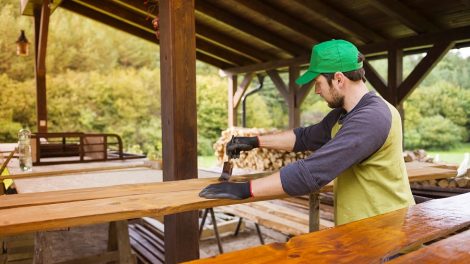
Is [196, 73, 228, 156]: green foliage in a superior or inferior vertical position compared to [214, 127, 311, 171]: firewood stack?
superior

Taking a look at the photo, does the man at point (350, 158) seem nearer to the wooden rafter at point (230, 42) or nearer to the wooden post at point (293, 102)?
the wooden rafter at point (230, 42)

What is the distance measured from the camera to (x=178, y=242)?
8.34 feet

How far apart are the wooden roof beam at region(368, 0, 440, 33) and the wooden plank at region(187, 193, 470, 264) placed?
514cm

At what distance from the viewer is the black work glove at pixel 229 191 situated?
184 cm

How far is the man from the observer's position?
1757 millimetres

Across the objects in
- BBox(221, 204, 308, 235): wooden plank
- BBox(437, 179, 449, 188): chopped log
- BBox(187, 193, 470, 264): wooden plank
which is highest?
BBox(187, 193, 470, 264): wooden plank

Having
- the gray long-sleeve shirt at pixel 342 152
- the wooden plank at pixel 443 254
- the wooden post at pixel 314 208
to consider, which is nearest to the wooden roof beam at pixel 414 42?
the wooden post at pixel 314 208

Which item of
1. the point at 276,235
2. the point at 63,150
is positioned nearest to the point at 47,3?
the point at 63,150

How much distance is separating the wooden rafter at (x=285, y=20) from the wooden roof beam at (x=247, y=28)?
2.51 feet

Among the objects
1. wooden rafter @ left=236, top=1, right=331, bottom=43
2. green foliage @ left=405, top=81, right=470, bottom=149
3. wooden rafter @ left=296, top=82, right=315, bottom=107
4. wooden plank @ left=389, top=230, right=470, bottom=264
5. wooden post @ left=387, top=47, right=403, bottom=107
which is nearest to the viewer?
wooden plank @ left=389, top=230, right=470, bottom=264

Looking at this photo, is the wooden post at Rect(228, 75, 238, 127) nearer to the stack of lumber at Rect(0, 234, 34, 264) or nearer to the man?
the stack of lumber at Rect(0, 234, 34, 264)

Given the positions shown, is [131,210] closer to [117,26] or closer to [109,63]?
[117,26]

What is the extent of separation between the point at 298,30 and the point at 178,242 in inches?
236

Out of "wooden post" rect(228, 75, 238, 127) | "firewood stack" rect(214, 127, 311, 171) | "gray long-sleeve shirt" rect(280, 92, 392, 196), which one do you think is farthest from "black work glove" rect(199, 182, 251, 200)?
"wooden post" rect(228, 75, 238, 127)
